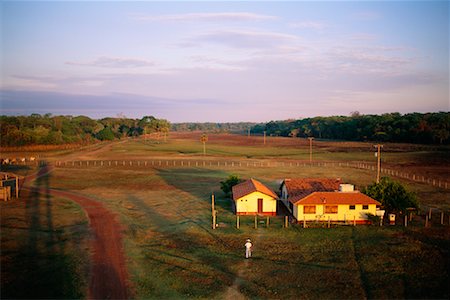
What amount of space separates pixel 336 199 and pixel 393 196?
20.5 ft

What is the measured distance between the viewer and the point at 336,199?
3084cm

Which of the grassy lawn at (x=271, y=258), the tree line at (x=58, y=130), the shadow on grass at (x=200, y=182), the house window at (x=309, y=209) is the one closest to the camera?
the grassy lawn at (x=271, y=258)

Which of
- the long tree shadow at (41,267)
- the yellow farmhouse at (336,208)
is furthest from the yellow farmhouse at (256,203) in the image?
the long tree shadow at (41,267)

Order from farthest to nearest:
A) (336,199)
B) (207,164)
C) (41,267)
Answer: (207,164) < (336,199) < (41,267)

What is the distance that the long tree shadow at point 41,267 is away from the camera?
696 inches

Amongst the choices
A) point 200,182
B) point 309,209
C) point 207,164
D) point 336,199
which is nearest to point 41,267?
point 309,209

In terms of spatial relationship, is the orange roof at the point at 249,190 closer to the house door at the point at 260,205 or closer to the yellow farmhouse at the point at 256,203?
the yellow farmhouse at the point at 256,203

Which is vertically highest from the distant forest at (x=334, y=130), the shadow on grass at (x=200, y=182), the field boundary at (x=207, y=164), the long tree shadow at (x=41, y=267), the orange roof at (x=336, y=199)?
the distant forest at (x=334, y=130)

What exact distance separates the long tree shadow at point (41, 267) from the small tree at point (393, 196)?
26020mm

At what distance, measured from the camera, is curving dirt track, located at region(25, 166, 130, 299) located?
18.1m

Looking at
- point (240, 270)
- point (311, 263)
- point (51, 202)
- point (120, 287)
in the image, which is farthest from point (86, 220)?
point (311, 263)

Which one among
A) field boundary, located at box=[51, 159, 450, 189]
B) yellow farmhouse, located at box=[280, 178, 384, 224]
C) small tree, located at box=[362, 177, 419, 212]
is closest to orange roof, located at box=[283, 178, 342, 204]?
yellow farmhouse, located at box=[280, 178, 384, 224]

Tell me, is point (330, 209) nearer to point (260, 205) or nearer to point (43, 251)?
point (260, 205)

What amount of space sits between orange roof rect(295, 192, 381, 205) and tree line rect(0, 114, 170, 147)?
94.9 meters
